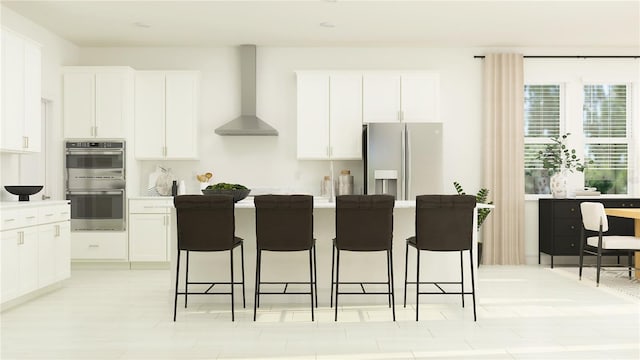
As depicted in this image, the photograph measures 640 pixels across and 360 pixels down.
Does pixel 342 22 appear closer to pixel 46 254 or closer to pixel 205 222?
pixel 205 222

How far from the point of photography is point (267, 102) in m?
7.64

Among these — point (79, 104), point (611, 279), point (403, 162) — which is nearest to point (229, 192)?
point (403, 162)

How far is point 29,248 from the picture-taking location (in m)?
5.16

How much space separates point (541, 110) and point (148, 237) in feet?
18.3

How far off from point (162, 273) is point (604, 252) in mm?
5646

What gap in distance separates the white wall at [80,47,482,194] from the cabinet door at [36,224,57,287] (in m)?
2.20

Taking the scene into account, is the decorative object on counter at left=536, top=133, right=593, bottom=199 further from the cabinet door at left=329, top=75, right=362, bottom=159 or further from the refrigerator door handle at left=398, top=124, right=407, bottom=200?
the cabinet door at left=329, top=75, right=362, bottom=159

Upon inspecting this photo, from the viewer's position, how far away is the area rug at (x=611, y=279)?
573cm

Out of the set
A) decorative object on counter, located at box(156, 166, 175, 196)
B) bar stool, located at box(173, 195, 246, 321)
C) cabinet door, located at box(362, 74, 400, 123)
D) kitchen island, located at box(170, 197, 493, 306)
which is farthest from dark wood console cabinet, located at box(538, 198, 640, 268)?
decorative object on counter, located at box(156, 166, 175, 196)

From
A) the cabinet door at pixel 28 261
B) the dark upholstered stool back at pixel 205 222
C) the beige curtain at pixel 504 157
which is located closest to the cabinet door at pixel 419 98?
the beige curtain at pixel 504 157

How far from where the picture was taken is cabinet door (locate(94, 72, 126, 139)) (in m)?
7.11

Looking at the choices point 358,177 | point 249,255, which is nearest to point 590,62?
point 358,177

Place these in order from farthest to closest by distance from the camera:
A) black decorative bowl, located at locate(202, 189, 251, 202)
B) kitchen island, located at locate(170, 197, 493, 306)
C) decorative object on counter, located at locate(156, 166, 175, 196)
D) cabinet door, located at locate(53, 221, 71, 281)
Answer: decorative object on counter, located at locate(156, 166, 175, 196), cabinet door, located at locate(53, 221, 71, 281), kitchen island, located at locate(170, 197, 493, 306), black decorative bowl, located at locate(202, 189, 251, 202)

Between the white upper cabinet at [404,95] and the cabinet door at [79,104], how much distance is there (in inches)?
138
